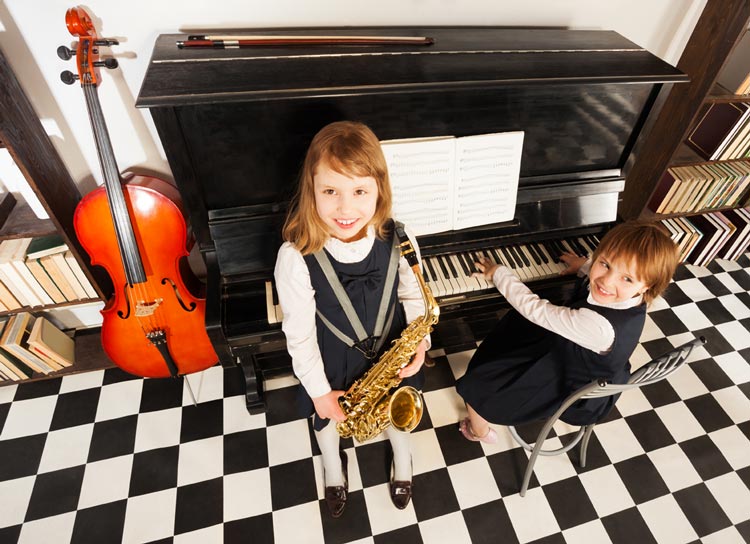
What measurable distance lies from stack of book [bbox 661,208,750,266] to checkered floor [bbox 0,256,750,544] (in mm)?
896

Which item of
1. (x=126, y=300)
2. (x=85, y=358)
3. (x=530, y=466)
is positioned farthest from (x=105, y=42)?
(x=530, y=466)

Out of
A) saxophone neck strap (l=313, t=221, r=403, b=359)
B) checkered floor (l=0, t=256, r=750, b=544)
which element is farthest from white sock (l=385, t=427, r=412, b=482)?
saxophone neck strap (l=313, t=221, r=403, b=359)

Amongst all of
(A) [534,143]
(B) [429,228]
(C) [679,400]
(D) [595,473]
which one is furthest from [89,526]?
(C) [679,400]

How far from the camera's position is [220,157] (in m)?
1.53

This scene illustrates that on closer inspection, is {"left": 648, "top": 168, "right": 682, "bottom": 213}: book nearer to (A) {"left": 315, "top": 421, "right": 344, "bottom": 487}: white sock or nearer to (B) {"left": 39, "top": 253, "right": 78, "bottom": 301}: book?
(A) {"left": 315, "top": 421, "right": 344, "bottom": 487}: white sock

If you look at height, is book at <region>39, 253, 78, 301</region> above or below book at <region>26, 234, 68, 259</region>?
below

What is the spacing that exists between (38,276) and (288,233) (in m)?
1.33

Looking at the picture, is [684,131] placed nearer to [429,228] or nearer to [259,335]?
[429,228]

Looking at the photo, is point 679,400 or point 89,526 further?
point 679,400

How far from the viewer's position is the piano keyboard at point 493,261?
1.82 metres

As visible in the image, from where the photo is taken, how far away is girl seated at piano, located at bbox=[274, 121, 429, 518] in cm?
128

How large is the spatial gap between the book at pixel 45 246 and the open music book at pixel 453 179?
4.98ft

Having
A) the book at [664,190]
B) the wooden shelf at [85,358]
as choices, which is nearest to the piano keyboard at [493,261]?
the book at [664,190]

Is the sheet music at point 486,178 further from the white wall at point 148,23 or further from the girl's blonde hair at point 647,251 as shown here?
the white wall at point 148,23
